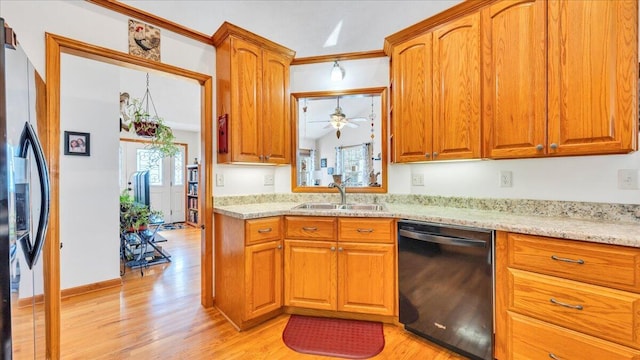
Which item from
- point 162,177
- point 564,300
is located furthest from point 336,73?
point 162,177

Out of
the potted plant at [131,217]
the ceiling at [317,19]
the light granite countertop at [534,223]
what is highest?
the ceiling at [317,19]

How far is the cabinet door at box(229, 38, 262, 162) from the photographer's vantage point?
2248mm

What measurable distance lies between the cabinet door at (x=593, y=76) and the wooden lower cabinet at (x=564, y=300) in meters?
0.63

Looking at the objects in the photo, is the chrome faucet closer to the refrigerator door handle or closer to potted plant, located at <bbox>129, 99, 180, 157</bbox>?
the refrigerator door handle

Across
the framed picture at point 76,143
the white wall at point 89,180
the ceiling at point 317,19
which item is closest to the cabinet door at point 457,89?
A: the ceiling at point 317,19

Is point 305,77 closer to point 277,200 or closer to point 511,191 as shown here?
point 277,200

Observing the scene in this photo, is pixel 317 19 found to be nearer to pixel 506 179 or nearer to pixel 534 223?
pixel 506 179

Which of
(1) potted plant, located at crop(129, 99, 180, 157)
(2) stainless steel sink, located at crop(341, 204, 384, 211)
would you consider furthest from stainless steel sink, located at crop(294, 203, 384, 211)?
(1) potted plant, located at crop(129, 99, 180, 157)

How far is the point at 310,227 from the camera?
2.13 meters

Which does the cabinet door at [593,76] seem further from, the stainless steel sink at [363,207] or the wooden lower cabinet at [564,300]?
the stainless steel sink at [363,207]

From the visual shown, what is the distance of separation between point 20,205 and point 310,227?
1.57 meters

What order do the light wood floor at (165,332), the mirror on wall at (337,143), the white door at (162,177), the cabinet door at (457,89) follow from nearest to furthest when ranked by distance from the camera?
the light wood floor at (165,332) → the cabinet door at (457,89) → the mirror on wall at (337,143) → the white door at (162,177)

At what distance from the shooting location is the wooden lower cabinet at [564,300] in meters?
1.18

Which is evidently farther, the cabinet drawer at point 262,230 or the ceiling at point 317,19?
the ceiling at point 317,19
